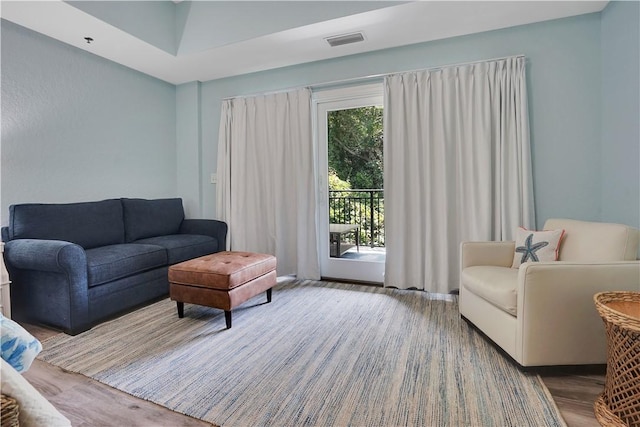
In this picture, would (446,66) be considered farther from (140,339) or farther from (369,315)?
(140,339)

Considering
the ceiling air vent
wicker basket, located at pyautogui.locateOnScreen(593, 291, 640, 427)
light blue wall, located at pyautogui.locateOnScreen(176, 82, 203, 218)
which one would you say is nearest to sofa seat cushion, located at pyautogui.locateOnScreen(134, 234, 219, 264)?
light blue wall, located at pyautogui.locateOnScreen(176, 82, 203, 218)

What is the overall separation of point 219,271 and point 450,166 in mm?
2300

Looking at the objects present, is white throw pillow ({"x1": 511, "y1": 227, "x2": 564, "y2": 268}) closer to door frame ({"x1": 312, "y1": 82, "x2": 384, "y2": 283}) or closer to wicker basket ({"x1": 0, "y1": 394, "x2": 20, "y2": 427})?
door frame ({"x1": 312, "y1": 82, "x2": 384, "y2": 283})

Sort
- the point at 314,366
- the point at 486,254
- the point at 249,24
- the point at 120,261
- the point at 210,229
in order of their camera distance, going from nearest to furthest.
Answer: the point at 314,366 → the point at 486,254 → the point at 120,261 → the point at 249,24 → the point at 210,229

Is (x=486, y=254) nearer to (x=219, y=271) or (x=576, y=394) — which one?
(x=576, y=394)

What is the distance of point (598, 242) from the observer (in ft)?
6.60

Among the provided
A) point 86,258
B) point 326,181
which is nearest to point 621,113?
point 326,181

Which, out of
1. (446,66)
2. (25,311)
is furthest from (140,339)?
(446,66)

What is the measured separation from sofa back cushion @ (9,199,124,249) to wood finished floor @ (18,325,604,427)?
1.27 metres

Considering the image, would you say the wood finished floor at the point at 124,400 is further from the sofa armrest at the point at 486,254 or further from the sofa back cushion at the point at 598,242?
the sofa armrest at the point at 486,254

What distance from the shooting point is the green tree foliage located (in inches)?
139

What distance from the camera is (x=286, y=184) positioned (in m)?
3.78

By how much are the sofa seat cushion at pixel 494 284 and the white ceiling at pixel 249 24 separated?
2050 millimetres

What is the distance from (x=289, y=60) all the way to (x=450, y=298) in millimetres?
2984
